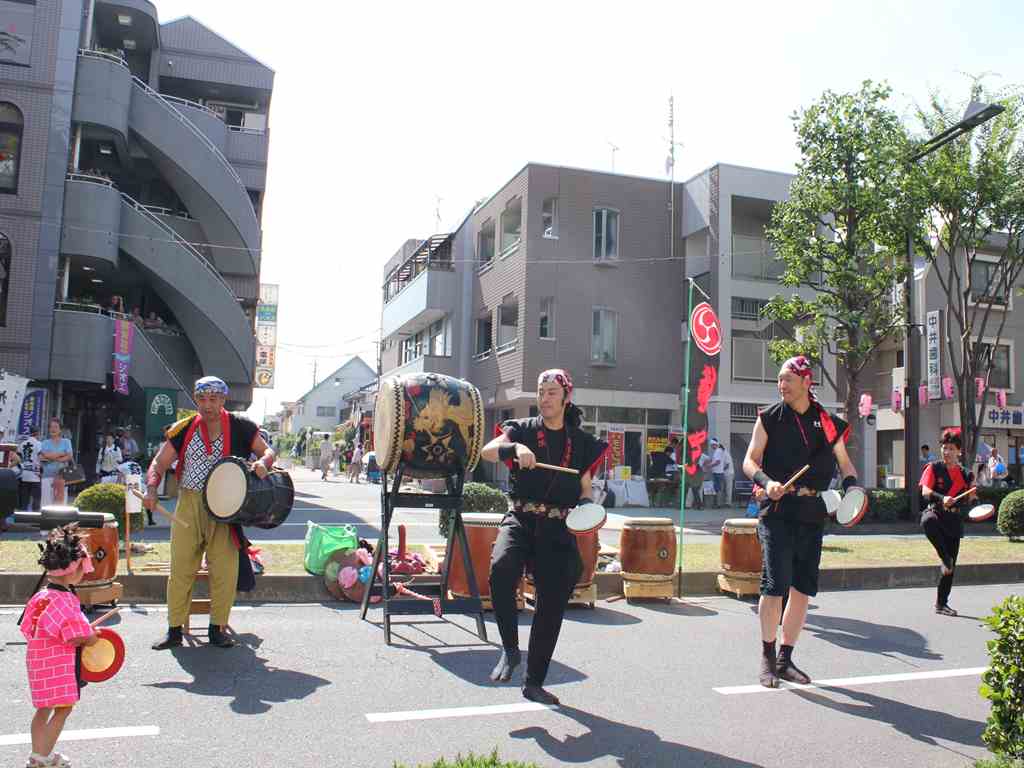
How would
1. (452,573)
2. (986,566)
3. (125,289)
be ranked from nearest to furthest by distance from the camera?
1. (452,573)
2. (986,566)
3. (125,289)

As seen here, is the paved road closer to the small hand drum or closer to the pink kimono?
the pink kimono

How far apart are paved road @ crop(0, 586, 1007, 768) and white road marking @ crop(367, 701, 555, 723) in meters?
0.05

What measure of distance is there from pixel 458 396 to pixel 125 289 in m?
22.7

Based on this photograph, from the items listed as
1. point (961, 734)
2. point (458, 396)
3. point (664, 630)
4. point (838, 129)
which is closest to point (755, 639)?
point (664, 630)

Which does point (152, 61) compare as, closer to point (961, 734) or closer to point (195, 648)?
point (195, 648)

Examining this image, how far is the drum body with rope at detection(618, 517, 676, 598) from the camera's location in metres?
9.11

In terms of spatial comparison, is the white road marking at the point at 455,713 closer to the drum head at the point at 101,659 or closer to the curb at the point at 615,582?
the drum head at the point at 101,659

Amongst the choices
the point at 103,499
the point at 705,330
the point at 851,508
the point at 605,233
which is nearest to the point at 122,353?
the point at 103,499

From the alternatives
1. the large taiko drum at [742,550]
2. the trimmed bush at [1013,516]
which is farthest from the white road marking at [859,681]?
the trimmed bush at [1013,516]

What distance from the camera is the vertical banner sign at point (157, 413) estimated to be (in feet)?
76.8

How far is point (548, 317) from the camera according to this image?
2834 centimetres

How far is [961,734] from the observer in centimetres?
504

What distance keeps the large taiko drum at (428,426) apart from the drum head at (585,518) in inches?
86.9

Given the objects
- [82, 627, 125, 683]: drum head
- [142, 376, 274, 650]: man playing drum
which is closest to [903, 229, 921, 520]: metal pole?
[142, 376, 274, 650]: man playing drum
